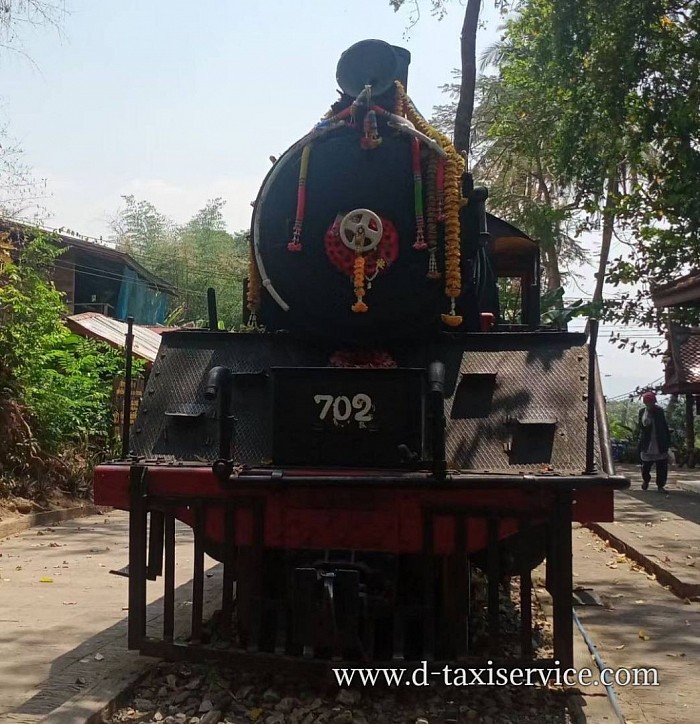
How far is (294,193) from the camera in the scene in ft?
13.9

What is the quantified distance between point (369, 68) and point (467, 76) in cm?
1004

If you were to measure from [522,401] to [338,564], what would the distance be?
1.11 meters

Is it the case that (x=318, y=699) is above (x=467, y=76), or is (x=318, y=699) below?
below

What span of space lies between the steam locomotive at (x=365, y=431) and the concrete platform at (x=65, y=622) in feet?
1.10

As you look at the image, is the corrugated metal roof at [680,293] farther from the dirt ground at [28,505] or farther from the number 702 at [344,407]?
the number 702 at [344,407]

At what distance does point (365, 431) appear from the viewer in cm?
341

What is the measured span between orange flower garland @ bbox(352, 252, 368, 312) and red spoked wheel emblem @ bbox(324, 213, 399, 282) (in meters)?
0.03

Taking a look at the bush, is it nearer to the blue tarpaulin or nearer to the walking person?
the walking person

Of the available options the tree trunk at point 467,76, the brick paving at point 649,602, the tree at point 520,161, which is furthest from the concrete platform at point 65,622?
the tree at point 520,161

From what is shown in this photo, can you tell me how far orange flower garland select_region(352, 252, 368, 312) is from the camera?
13.1 feet

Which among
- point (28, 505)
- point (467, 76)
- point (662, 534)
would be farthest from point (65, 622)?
point (467, 76)

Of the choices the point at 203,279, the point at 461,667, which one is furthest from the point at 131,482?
the point at 203,279

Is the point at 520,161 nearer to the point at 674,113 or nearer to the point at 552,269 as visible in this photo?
the point at 552,269

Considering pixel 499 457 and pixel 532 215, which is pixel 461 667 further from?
pixel 532 215
